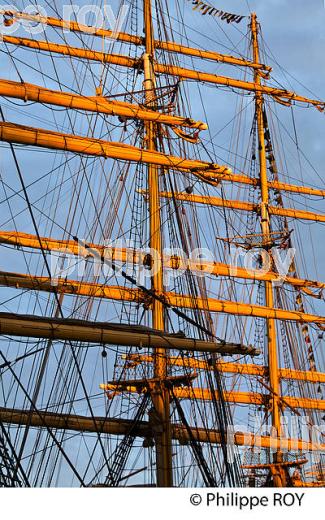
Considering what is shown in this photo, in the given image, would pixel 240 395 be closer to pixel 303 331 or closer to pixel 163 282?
pixel 303 331

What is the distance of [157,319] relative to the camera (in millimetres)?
21016

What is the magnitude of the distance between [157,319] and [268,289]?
10906mm

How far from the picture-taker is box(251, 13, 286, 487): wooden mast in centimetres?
2875

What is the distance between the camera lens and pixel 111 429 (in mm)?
21328

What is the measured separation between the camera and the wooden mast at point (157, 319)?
19516 mm

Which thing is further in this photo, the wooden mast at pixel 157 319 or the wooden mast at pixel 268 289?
the wooden mast at pixel 268 289

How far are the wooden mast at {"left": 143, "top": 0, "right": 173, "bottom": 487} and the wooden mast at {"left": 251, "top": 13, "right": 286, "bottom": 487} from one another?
7537 millimetres

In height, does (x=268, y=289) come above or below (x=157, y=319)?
above

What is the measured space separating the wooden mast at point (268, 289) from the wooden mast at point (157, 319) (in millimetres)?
7537

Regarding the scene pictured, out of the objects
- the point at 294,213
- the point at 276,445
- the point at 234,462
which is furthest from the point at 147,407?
the point at 294,213

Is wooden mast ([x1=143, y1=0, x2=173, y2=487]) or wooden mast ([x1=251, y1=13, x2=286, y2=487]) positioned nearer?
wooden mast ([x1=143, y1=0, x2=173, y2=487])

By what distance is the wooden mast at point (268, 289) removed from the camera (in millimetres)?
28750

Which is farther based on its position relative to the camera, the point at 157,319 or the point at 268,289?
the point at 268,289

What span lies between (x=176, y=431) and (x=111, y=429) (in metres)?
1.49
